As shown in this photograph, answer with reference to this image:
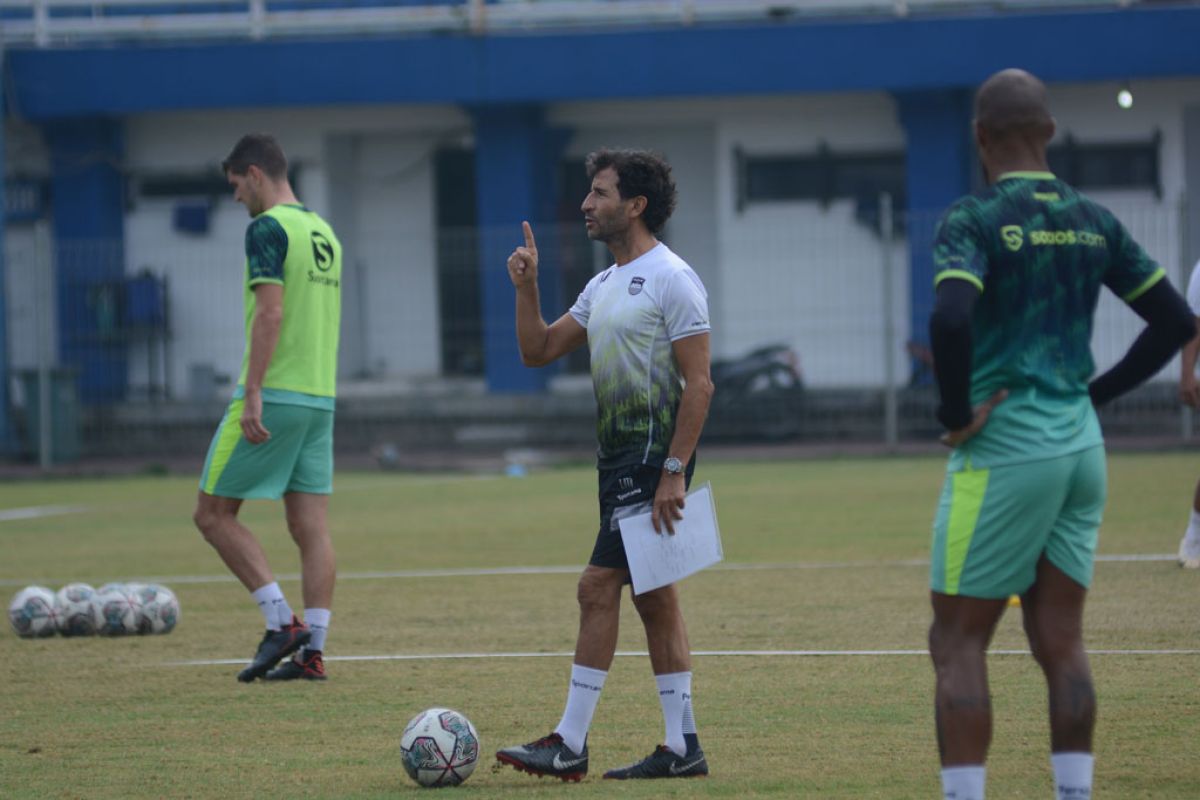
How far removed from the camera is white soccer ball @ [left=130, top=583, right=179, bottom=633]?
972 cm

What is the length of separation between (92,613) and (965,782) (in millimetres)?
6247

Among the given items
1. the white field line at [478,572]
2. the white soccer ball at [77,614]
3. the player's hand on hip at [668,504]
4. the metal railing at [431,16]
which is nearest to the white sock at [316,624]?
the white soccer ball at [77,614]

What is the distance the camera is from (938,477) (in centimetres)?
1884

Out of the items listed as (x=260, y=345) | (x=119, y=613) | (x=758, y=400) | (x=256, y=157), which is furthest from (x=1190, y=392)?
(x=758, y=400)

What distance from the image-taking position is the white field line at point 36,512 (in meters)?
17.7

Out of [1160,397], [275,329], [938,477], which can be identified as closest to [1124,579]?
[275,329]

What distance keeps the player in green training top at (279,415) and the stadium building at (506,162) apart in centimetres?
1548

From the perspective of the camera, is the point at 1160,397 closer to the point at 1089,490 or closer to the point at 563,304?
the point at 563,304

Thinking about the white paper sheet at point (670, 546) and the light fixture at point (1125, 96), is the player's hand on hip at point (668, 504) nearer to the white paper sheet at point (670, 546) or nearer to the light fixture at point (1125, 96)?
the white paper sheet at point (670, 546)

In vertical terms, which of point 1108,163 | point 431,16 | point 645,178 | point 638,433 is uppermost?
point 431,16

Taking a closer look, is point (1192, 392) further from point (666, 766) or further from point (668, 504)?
point (666, 766)

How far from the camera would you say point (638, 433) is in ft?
20.3

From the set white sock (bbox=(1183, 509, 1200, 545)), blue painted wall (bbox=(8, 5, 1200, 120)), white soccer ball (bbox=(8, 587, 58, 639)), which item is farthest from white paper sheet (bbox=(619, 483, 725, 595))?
blue painted wall (bbox=(8, 5, 1200, 120))

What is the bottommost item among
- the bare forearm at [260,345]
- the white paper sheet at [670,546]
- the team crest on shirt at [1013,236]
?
the white paper sheet at [670,546]
